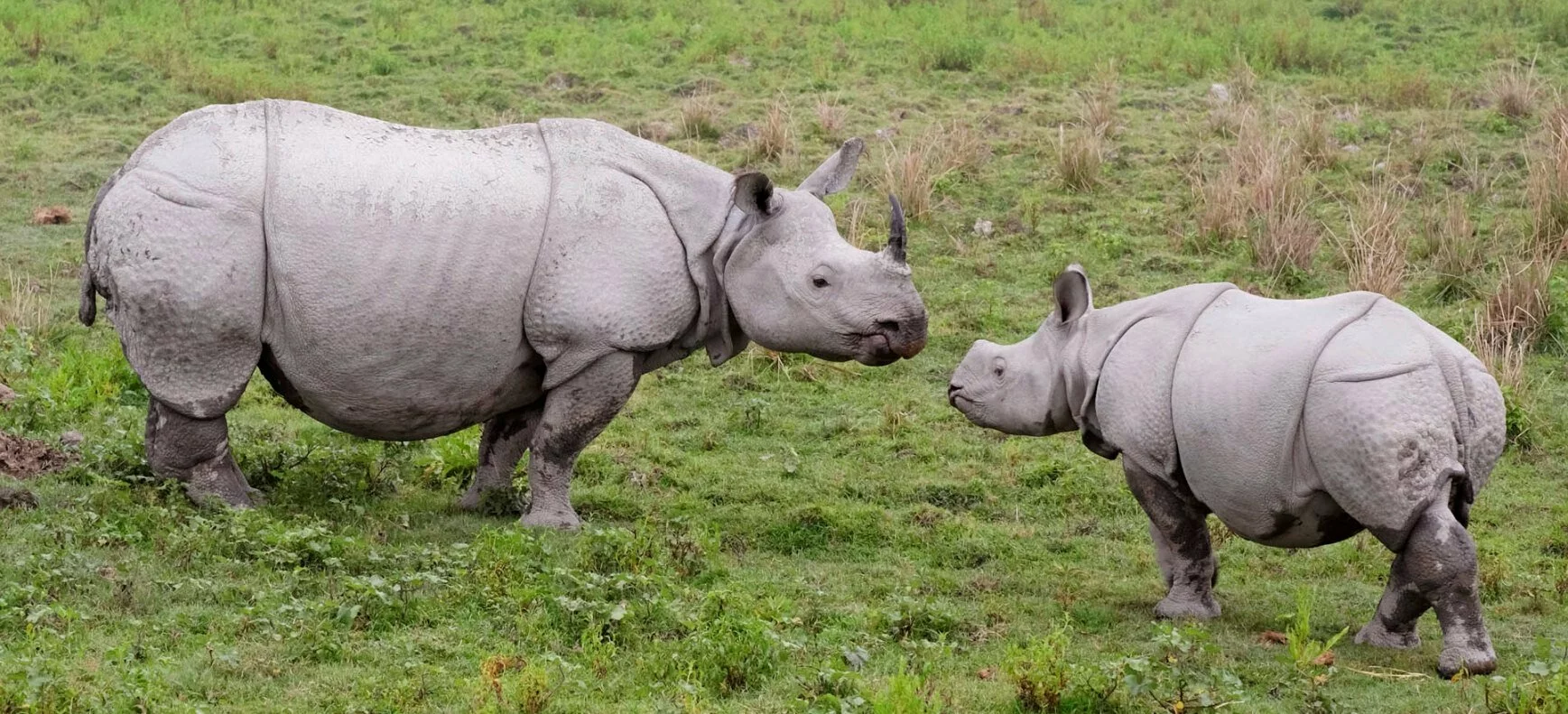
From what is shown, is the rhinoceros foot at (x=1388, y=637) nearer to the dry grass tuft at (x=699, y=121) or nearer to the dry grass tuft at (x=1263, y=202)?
the dry grass tuft at (x=1263, y=202)

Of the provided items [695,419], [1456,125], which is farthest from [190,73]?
[1456,125]

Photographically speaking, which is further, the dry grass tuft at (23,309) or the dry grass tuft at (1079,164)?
the dry grass tuft at (1079,164)

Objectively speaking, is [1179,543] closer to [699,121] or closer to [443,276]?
[443,276]

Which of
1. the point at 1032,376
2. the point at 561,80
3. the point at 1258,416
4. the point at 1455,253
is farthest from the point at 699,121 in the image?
the point at 1258,416

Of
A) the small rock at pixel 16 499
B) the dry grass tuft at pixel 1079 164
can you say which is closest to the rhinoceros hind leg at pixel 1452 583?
the small rock at pixel 16 499

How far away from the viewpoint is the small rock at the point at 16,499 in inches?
317

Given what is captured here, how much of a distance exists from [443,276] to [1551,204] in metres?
7.91

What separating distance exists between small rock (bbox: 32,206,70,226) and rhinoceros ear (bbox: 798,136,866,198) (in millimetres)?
7004

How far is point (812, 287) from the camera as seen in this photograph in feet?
27.9

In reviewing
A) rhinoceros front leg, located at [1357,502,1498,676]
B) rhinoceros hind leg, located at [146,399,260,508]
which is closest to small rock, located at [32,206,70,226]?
rhinoceros hind leg, located at [146,399,260,508]

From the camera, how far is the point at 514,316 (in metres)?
8.30

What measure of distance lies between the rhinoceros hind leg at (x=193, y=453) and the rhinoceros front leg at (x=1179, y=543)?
3.76 metres

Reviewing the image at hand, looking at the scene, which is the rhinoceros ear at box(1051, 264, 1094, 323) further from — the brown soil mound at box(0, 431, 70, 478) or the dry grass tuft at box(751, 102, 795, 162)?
the dry grass tuft at box(751, 102, 795, 162)

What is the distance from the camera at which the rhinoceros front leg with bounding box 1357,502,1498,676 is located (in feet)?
22.1
